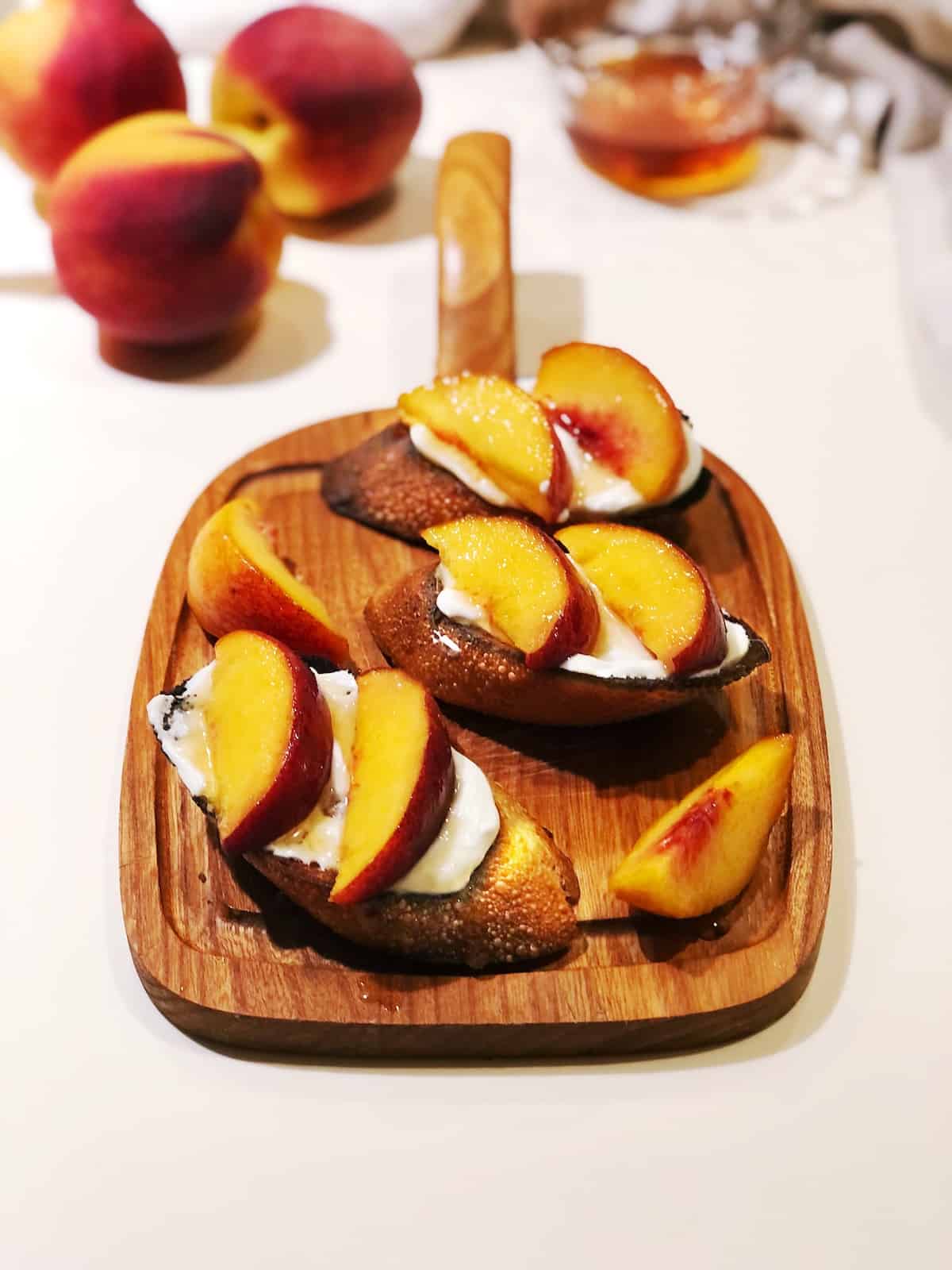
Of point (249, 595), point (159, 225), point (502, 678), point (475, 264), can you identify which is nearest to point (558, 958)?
point (502, 678)

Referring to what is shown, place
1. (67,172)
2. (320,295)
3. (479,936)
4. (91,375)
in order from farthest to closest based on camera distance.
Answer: (320,295) → (91,375) → (67,172) → (479,936)

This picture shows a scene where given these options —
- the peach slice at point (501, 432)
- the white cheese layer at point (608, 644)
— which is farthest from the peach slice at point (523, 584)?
the peach slice at point (501, 432)

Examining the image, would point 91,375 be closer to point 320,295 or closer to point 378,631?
point 320,295

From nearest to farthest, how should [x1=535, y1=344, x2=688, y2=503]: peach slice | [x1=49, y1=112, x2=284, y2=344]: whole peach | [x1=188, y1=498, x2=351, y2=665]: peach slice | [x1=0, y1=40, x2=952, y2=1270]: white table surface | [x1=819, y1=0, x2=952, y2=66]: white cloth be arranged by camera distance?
1. [x1=0, y1=40, x2=952, y2=1270]: white table surface
2. [x1=188, y1=498, x2=351, y2=665]: peach slice
3. [x1=535, y1=344, x2=688, y2=503]: peach slice
4. [x1=49, y1=112, x2=284, y2=344]: whole peach
5. [x1=819, y1=0, x2=952, y2=66]: white cloth

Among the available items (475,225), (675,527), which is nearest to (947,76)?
(475,225)

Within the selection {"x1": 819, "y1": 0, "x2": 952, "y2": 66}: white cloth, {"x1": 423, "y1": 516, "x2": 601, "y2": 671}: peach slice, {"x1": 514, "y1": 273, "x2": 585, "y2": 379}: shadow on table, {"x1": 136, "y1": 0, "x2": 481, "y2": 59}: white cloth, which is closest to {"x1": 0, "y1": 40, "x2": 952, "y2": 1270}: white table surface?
{"x1": 514, "y1": 273, "x2": 585, "y2": 379}: shadow on table

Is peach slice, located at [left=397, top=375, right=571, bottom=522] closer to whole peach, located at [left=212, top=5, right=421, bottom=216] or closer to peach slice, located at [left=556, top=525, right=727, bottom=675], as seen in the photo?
peach slice, located at [left=556, top=525, right=727, bottom=675]

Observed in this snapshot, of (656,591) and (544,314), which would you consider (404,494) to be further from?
(544,314)
